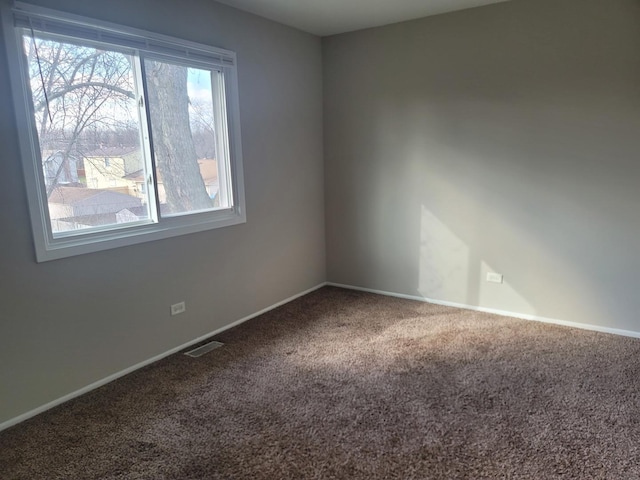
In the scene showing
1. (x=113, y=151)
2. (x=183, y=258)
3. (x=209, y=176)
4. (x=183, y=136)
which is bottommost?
(x=183, y=258)

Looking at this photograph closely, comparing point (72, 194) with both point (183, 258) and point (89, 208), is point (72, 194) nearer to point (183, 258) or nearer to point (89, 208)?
point (89, 208)

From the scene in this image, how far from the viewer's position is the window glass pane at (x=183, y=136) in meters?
3.06

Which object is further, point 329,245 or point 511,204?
point 329,245

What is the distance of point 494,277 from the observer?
3877 millimetres

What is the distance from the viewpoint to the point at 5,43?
87.0 inches

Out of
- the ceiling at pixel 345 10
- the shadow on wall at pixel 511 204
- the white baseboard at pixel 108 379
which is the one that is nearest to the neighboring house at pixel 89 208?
the white baseboard at pixel 108 379

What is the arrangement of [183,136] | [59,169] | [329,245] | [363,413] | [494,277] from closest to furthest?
[363,413]
[59,169]
[183,136]
[494,277]
[329,245]

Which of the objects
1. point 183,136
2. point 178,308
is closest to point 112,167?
point 183,136

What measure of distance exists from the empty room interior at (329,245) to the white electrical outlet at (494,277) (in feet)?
0.09

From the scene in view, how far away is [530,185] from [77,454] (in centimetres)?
364

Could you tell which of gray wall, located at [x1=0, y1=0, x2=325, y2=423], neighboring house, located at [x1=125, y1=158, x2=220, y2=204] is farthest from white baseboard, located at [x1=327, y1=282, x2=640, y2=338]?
neighboring house, located at [x1=125, y1=158, x2=220, y2=204]

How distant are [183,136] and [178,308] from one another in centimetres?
131

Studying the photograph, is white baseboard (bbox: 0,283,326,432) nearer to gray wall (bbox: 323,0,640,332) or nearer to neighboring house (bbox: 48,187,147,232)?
neighboring house (bbox: 48,187,147,232)

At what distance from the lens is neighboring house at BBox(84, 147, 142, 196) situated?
8.91ft
